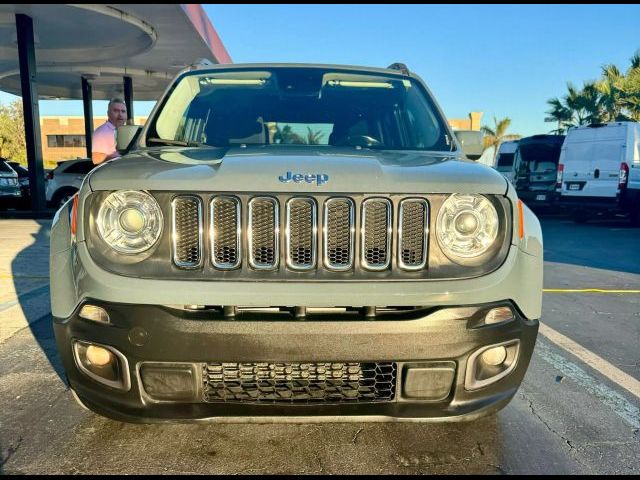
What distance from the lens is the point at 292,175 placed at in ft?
6.91

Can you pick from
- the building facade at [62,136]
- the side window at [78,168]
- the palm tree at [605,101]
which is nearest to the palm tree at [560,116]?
the palm tree at [605,101]

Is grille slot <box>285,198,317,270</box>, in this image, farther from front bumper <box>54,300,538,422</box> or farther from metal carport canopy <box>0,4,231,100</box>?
metal carport canopy <box>0,4,231,100</box>

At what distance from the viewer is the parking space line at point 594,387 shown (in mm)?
2863

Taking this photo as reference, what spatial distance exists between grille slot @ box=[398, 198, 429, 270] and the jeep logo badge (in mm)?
343

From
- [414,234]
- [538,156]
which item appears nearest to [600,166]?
[538,156]

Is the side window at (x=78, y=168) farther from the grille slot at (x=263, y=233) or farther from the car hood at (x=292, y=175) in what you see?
the grille slot at (x=263, y=233)

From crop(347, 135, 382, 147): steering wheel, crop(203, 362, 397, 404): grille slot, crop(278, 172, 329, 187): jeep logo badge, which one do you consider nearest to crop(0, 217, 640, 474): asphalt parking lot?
crop(203, 362, 397, 404): grille slot

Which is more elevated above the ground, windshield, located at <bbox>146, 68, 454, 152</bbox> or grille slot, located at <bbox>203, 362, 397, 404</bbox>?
windshield, located at <bbox>146, 68, 454, 152</bbox>

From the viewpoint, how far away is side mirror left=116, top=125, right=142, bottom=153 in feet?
10.8

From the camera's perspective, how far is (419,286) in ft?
6.75

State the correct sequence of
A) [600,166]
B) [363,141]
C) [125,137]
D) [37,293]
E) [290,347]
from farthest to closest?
[600,166] → [37,293] → [125,137] → [363,141] → [290,347]

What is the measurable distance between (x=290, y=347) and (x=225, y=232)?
53 cm

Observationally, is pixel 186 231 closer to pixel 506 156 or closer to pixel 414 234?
pixel 414 234

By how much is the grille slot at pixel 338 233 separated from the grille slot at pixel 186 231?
0.51 m
